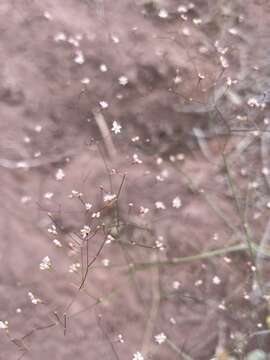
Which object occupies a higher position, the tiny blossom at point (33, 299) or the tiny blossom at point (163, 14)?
the tiny blossom at point (163, 14)

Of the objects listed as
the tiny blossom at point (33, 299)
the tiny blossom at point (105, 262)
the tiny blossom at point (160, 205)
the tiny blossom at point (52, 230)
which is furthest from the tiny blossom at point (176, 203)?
the tiny blossom at point (33, 299)

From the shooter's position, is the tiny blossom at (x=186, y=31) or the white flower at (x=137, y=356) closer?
the white flower at (x=137, y=356)

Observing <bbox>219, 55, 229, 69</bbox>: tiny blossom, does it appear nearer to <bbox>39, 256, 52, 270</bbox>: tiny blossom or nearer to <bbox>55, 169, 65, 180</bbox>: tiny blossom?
<bbox>55, 169, 65, 180</bbox>: tiny blossom

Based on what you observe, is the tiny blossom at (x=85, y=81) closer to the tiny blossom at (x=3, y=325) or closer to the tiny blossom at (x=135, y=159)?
the tiny blossom at (x=135, y=159)

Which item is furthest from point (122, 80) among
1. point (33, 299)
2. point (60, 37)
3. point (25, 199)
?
point (33, 299)

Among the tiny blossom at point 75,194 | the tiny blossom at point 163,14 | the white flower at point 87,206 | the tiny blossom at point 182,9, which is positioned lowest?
the white flower at point 87,206

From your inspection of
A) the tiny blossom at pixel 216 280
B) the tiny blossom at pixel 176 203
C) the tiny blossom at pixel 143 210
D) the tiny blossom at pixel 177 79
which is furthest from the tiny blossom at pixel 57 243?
the tiny blossom at pixel 177 79

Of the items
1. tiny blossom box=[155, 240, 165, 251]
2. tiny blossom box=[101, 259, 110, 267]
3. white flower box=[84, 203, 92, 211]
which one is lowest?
tiny blossom box=[101, 259, 110, 267]

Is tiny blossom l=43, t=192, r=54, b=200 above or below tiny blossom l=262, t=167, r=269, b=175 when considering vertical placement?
below

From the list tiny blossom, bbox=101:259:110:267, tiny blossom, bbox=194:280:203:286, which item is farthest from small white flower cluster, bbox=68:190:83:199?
tiny blossom, bbox=194:280:203:286

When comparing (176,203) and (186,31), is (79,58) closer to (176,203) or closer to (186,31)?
(186,31)
